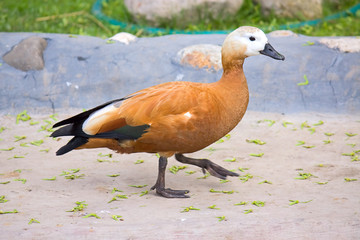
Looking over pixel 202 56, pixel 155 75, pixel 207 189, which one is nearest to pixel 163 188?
pixel 207 189

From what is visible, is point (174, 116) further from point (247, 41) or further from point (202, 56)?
point (202, 56)

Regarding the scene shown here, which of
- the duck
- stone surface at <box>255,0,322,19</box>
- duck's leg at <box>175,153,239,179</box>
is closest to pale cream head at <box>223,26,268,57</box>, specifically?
the duck

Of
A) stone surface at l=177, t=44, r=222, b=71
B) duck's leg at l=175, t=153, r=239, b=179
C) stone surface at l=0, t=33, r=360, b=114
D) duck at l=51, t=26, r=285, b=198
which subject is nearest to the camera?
duck at l=51, t=26, r=285, b=198

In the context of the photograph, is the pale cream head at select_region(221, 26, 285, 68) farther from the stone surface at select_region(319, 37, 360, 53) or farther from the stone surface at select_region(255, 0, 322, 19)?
the stone surface at select_region(255, 0, 322, 19)

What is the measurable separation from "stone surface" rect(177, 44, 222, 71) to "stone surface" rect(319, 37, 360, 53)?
115 centimetres

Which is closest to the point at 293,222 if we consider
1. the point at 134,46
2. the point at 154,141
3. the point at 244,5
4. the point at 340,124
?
the point at 154,141

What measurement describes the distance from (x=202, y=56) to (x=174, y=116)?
7.82ft

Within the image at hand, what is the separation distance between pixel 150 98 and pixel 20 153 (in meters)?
1.63

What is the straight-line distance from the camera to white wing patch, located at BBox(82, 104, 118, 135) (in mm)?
4293

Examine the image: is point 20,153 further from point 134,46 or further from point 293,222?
point 293,222

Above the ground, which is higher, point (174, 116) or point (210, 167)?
point (174, 116)

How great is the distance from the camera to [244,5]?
9.18m

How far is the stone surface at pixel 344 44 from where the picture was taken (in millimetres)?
6398

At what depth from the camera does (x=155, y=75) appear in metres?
6.53
